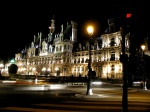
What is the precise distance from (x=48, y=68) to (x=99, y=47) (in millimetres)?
27803

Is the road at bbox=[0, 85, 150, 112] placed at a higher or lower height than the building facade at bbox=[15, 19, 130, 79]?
lower

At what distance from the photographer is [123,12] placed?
881cm

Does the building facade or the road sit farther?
the building facade

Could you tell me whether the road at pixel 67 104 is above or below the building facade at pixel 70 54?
below

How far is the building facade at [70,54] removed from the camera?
73688mm

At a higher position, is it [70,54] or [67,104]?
[70,54]

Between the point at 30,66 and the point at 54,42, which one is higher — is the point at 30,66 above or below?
below

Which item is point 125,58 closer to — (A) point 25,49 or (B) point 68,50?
(B) point 68,50

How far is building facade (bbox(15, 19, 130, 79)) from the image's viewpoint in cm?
7369

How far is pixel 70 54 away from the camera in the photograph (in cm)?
9319

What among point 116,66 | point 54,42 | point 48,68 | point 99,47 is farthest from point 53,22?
point 116,66

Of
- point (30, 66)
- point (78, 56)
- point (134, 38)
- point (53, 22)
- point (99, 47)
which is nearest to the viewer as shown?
point (134, 38)

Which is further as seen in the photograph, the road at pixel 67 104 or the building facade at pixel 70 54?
the building facade at pixel 70 54

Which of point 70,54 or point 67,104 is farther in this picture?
point 70,54
